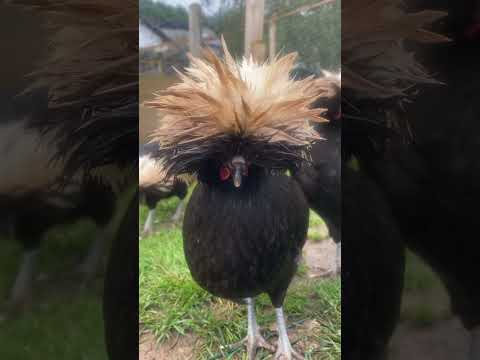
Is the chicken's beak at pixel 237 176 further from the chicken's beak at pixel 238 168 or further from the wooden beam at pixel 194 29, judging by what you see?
the wooden beam at pixel 194 29

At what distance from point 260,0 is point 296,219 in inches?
25.5

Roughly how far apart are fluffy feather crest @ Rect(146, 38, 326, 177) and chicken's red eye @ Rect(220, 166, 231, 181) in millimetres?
46

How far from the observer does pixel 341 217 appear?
3.31 feet

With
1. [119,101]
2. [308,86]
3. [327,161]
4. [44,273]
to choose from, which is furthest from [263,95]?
[44,273]

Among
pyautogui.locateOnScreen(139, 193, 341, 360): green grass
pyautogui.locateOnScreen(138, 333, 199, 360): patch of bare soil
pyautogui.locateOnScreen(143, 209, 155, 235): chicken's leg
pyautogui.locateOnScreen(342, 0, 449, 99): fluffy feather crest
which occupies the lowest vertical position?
pyautogui.locateOnScreen(138, 333, 199, 360): patch of bare soil

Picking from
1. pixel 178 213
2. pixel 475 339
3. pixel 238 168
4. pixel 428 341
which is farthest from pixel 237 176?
pixel 475 339

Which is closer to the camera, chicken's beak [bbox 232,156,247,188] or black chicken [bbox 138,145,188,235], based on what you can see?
chicken's beak [bbox 232,156,247,188]

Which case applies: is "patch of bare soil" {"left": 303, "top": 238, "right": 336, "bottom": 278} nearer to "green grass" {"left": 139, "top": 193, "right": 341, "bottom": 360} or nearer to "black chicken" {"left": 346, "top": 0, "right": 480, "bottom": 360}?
"green grass" {"left": 139, "top": 193, "right": 341, "bottom": 360}

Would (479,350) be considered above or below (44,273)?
below

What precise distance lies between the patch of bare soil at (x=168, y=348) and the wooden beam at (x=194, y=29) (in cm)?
86

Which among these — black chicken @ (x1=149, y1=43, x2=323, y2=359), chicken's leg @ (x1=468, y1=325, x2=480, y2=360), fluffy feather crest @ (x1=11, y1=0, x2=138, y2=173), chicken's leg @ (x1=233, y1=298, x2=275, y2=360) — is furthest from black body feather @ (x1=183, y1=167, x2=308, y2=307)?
chicken's leg @ (x1=468, y1=325, x2=480, y2=360)

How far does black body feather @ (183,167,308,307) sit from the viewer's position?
0.91 metres

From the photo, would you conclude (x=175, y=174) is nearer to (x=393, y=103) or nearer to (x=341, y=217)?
(x=341, y=217)

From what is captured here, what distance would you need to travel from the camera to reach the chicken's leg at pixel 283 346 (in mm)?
1004
